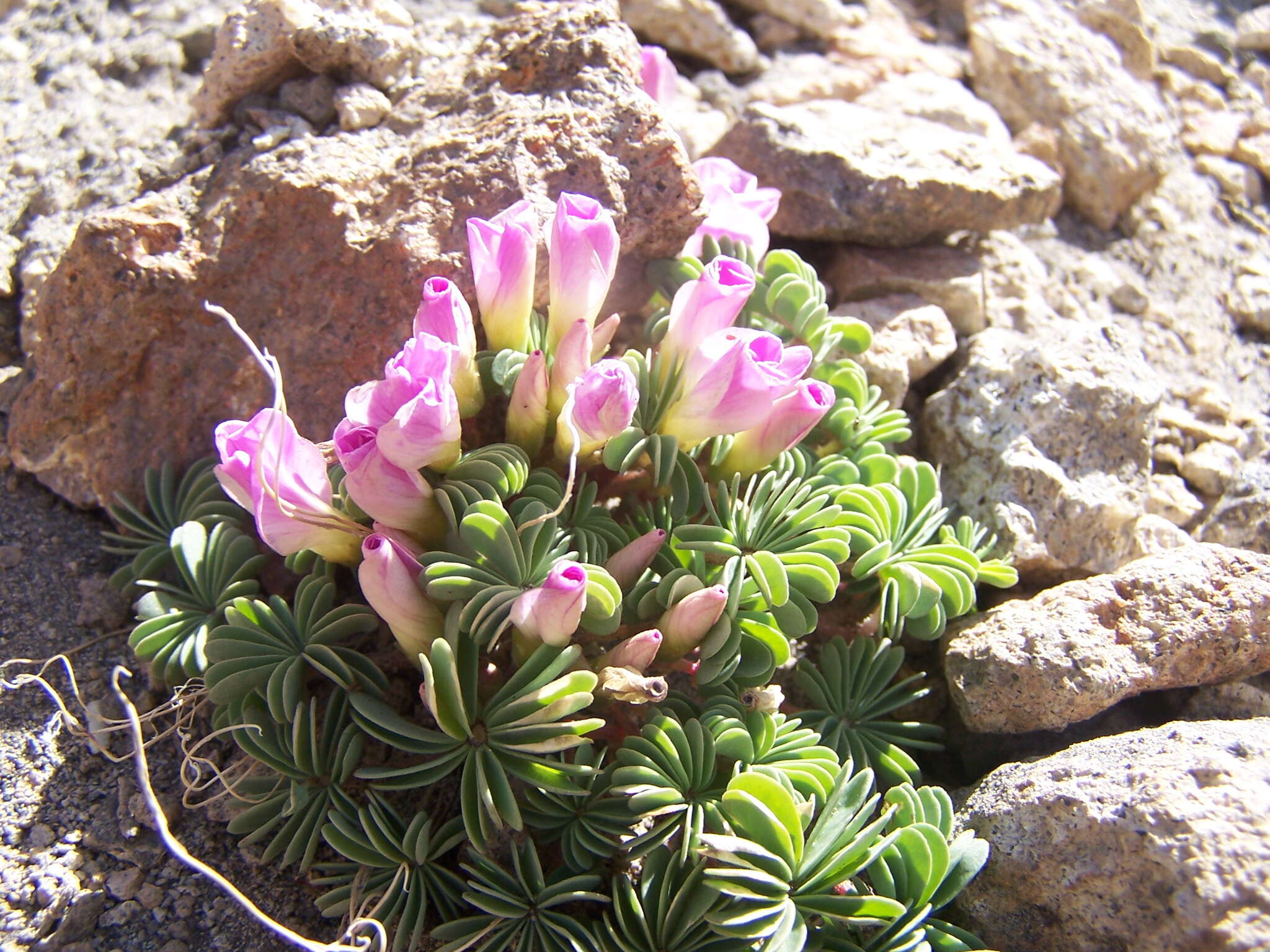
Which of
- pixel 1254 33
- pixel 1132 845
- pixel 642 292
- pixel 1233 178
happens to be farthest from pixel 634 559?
pixel 1254 33

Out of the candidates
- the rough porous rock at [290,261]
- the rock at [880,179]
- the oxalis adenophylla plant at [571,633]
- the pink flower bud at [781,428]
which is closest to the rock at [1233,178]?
the rock at [880,179]

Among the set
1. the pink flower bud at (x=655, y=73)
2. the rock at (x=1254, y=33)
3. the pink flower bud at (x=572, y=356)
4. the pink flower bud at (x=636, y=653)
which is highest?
the pink flower bud at (x=655, y=73)

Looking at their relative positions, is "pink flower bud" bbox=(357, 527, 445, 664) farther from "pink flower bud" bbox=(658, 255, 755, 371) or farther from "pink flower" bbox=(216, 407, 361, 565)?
"pink flower bud" bbox=(658, 255, 755, 371)

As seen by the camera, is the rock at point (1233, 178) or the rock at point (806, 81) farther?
the rock at point (1233, 178)

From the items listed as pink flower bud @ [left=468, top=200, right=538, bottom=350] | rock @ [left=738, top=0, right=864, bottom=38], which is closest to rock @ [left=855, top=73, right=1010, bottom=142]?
rock @ [left=738, top=0, right=864, bottom=38]

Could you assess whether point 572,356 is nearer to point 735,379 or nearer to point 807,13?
point 735,379

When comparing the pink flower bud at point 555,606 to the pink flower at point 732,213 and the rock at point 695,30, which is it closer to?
the pink flower at point 732,213
